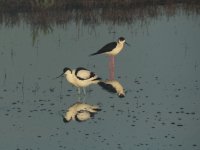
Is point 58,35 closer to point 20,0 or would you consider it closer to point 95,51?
point 95,51

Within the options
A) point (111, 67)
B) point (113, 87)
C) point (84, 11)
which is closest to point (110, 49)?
point (111, 67)

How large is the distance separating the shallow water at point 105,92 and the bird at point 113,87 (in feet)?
0.42

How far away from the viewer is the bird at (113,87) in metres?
13.1

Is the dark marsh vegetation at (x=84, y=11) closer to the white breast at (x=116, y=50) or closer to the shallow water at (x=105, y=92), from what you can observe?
the shallow water at (x=105, y=92)

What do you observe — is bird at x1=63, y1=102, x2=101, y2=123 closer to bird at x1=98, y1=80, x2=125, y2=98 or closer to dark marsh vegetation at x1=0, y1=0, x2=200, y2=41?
bird at x1=98, y1=80, x2=125, y2=98

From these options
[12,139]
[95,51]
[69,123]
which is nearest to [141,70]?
[95,51]

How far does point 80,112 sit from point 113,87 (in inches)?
Answer: 72.7

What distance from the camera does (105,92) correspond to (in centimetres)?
1327

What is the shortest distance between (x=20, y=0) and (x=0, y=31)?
412 cm

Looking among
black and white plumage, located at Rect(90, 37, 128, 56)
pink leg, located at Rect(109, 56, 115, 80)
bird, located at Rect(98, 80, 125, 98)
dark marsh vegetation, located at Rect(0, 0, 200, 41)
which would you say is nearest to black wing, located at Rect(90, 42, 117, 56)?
black and white plumage, located at Rect(90, 37, 128, 56)

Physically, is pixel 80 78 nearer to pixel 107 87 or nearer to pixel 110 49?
pixel 107 87

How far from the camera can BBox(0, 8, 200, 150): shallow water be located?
10.3 meters

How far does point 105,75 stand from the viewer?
1461cm

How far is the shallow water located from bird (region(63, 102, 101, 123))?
13 centimetres
